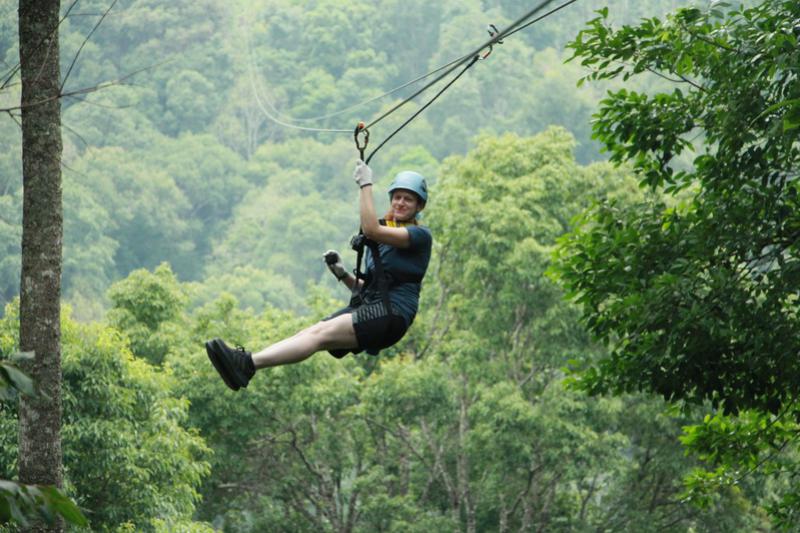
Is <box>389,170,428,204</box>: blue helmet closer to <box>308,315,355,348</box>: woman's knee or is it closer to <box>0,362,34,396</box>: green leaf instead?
<box>308,315,355,348</box>: woman's knee

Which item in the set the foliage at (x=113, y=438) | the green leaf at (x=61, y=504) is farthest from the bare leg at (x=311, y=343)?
the foliage at (x=113, y=438)

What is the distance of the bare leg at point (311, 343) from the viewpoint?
18.0 feet

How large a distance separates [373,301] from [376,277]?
0.11 m

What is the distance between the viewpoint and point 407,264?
5738mm

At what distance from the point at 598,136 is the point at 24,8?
358 cm

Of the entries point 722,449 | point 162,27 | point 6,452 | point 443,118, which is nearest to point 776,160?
point 722,449

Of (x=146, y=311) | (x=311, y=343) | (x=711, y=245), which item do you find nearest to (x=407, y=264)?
(x=311, y=343)

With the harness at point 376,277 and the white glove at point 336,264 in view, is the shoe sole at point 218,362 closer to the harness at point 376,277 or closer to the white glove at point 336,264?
the harness at point 376,277

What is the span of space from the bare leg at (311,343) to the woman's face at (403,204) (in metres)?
0.50

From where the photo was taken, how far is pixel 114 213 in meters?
68.0

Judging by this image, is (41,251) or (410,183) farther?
(41,251)

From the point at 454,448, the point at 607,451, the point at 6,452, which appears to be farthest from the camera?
the point at 454,448

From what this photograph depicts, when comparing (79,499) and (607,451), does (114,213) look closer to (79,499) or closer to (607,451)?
(607,451)

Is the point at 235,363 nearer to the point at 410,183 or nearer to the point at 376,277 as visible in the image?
the point at 376,277
